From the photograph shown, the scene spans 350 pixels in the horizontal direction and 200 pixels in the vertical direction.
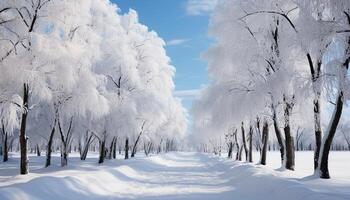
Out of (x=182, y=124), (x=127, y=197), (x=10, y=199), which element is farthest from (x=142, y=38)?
(x=182, y=124)

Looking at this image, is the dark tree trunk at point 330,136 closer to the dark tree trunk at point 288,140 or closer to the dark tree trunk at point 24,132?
the dark tree trunk at point 288,140

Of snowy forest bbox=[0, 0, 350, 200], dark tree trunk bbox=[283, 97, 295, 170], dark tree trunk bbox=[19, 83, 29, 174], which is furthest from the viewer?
dark tree trunk bbox=[283, 97, 295, 170]

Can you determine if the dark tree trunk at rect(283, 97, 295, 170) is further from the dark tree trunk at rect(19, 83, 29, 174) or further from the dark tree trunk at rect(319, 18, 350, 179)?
the dark tree trunk at rect(19, 83, 29, 174)

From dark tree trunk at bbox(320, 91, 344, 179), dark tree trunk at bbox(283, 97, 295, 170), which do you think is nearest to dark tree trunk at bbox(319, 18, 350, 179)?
dark tree trunk at bbox(320, 91, 344, 179)

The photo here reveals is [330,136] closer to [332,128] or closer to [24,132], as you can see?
[332,128]

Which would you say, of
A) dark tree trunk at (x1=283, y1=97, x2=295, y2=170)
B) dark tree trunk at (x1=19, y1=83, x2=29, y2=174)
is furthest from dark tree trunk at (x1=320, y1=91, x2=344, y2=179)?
dark tree trunk at (x1=19, y1=83, x2=29, y2=174)

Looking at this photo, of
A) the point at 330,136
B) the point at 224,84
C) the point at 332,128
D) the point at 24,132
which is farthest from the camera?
the point at 224,84

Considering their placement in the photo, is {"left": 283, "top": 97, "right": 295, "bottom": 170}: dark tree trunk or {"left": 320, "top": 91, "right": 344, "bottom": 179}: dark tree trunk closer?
{"left": 320, "top": 91, "right": 344, "bottom": 179}: dark tree trunk

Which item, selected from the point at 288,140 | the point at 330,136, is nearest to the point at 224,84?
the point at 288,140

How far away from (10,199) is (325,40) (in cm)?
1002

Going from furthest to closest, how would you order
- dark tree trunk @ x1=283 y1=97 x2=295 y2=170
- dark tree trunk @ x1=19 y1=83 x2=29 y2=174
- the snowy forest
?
dark tree trunk @ x1=283 y1=97 x2=295 y2=170
dark tree trunk @ x1=19 y1=83 x2=29 y2=174
the snowy forest

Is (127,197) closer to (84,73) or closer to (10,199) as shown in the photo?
(10,199)

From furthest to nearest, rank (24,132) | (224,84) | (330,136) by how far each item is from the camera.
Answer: (224,84) → (24,132) → (330,136)

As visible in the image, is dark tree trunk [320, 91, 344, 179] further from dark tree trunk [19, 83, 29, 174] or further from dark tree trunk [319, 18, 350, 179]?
dark tree trunk [19, 83, 29, 174]
